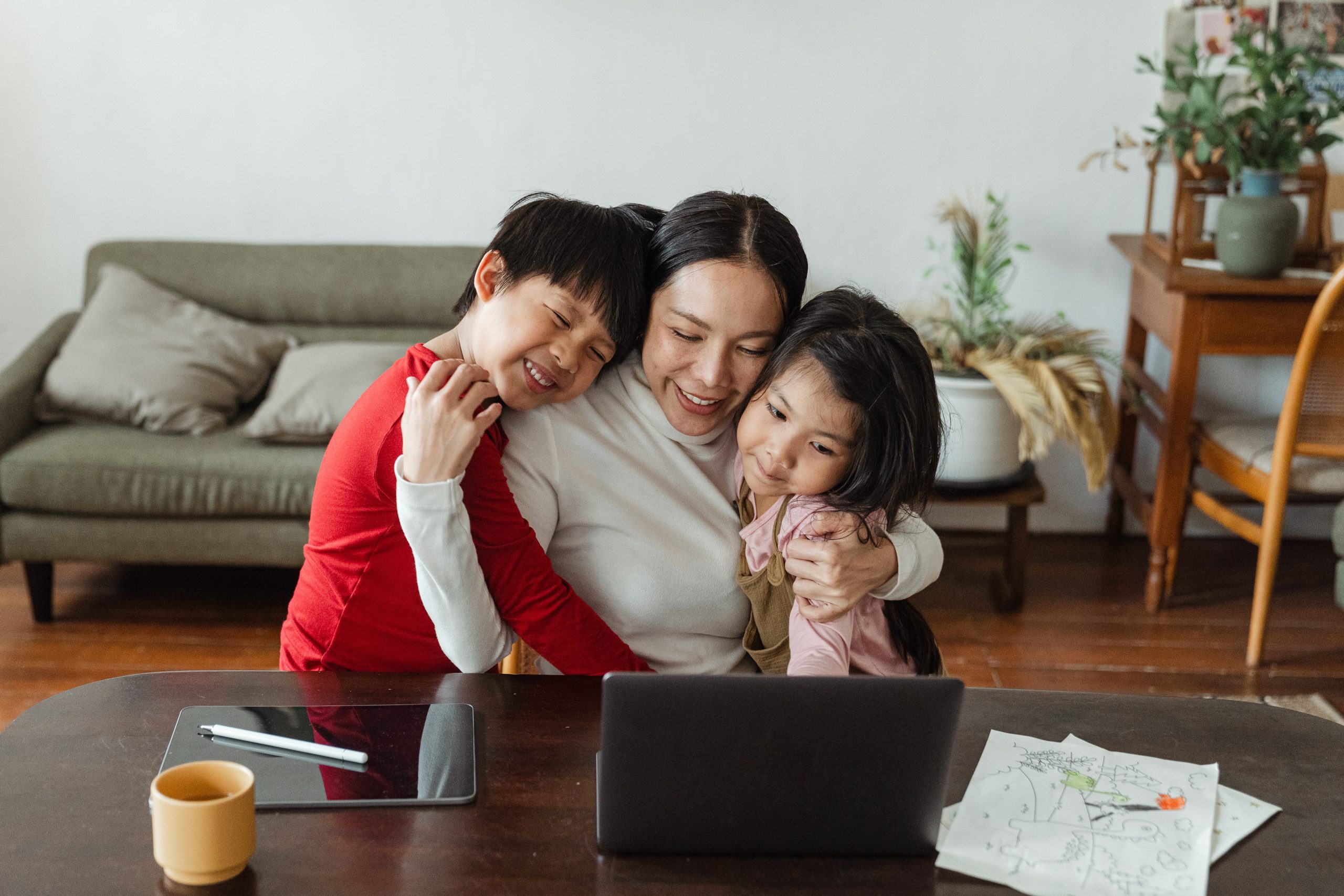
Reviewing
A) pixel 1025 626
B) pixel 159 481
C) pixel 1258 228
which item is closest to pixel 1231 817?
pixel 1025 626

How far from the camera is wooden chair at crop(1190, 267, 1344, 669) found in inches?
99.3

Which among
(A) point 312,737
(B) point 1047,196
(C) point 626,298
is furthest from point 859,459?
(B) point 1047,196

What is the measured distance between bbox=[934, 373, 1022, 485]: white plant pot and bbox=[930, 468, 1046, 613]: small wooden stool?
0.11ft

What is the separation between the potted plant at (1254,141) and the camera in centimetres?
275

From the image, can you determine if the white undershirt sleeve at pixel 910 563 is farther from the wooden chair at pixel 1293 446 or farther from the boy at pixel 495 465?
the wooden chair at pixel 1293 446

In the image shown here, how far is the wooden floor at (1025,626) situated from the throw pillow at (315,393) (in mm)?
481

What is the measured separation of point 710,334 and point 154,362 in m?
2.04

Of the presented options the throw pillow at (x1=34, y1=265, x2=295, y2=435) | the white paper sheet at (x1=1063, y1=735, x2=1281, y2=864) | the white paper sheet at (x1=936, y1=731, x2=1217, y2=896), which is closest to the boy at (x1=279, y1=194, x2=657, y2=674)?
the white paper sheet at (x1=936, y1=731, x2=1217, y2=896)

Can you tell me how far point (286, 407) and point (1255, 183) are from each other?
7.74ft

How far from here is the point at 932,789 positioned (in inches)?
36.9

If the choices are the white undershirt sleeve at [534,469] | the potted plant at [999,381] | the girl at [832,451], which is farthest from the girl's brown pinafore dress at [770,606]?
the potted plant at [999,381]

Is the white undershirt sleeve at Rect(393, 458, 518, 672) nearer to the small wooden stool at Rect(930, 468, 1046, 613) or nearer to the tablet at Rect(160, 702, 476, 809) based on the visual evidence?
the tablet at Rect(160, 702, 476, 809)

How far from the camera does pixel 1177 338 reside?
2.82 metres

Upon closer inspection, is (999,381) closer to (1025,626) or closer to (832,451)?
(1025,626)
